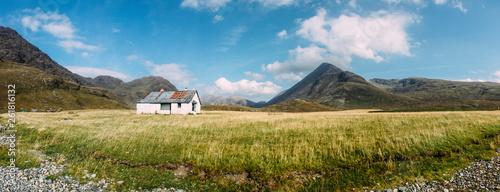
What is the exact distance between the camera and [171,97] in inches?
2174

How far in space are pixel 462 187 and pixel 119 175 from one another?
12.8m

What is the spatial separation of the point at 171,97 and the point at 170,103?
2.46m

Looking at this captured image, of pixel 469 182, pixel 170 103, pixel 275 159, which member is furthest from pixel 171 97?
pixel 469 182

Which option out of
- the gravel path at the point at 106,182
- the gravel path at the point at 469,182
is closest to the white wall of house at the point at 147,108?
the gravel path at the point at 106,182

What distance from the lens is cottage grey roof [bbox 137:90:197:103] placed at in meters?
53.4

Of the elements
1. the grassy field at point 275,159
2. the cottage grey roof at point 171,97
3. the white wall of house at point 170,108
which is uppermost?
the cottage grey roof at point 171,97

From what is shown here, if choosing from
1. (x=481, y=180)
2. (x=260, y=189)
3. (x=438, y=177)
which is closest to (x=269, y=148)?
(x=260, y=189)

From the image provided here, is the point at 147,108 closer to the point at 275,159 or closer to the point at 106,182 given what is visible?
the point at 106,182

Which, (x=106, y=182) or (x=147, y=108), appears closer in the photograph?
(x=106, y=182)

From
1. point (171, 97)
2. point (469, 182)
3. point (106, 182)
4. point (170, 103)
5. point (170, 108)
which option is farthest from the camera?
point (171, 97)

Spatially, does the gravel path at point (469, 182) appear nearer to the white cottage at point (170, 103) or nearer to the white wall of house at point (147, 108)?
the white cottage at point (170, 103)

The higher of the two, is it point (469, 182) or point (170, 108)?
point (170, 108)

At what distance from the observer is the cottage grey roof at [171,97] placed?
53.4 meters

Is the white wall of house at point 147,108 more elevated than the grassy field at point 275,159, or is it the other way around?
the white wall of house at point 147,108
